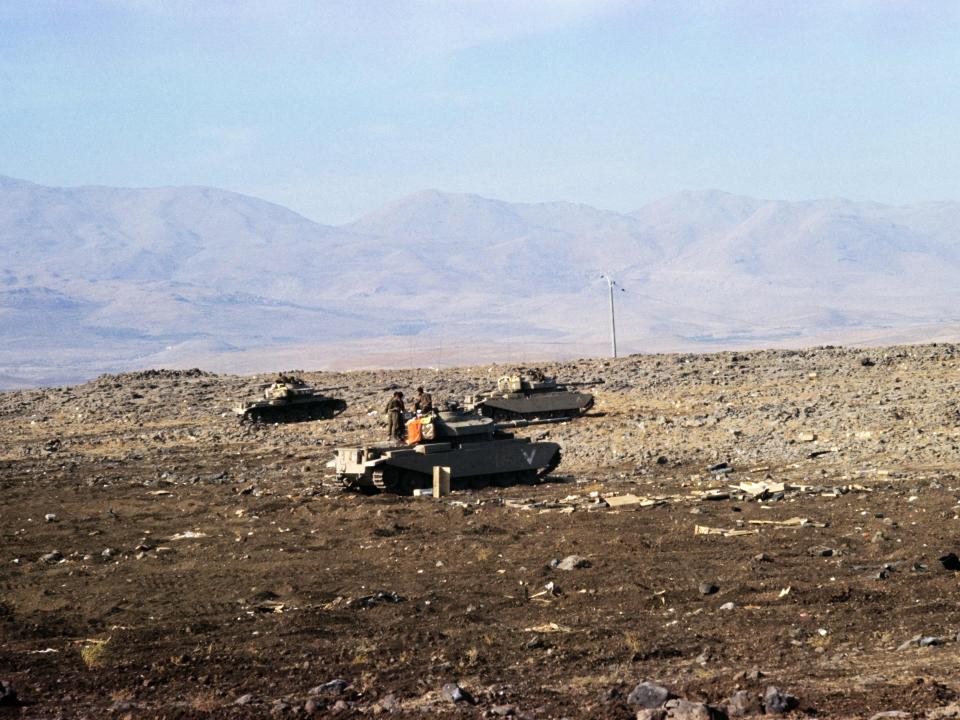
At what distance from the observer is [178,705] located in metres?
11.0

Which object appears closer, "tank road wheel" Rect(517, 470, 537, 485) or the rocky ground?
the rocky ground

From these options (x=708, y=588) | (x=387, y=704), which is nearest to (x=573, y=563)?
(x=708, y=588)

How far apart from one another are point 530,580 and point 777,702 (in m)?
5.75

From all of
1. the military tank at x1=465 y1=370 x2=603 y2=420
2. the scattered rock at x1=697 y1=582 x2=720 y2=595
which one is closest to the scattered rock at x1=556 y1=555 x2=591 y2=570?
the scattered rock at x1=697 y1=582 x2=720 y2=595

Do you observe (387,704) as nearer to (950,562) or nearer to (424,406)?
(950,562)

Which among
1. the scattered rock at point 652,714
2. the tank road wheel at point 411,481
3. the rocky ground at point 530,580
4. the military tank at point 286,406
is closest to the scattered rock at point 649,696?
the rocky ground at point 530,580

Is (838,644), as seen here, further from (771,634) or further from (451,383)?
(451,383)

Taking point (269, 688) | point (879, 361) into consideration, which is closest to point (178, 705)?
point (269, 688)

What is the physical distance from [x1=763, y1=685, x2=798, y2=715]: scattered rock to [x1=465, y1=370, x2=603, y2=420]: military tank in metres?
27.0

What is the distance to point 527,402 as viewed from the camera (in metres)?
37.5

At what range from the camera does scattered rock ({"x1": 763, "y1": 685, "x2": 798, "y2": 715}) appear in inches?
392

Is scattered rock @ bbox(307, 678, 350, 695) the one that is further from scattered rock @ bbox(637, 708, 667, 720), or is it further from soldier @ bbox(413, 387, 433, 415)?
soldier @ bbox(413, 387, 433, 415)

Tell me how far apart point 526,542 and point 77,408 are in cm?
3221

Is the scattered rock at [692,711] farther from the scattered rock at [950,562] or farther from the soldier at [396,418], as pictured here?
the soldier at [396,418]
